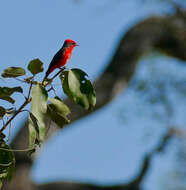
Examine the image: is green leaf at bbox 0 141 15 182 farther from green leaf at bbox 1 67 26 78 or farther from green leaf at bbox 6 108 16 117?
green leaf at bbox 1 67 26 78

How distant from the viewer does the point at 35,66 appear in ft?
5.74

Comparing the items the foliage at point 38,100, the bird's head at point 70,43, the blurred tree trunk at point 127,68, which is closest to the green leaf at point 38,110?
the foliage at point 38,100

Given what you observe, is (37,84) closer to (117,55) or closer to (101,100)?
(101,100)

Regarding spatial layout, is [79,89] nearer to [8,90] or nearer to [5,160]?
[8,90]

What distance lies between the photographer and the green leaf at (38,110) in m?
1.56

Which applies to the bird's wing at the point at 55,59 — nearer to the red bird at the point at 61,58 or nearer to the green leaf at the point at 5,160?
the red bird at the point at 61,58

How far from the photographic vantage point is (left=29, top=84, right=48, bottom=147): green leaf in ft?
5.13

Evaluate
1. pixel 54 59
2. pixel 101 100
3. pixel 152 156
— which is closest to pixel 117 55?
pixel 101 100

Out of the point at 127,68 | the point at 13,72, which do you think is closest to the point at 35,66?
the point at 13,72

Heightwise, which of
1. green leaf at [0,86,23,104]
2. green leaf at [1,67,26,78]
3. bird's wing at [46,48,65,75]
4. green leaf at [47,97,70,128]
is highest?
bird's wing at [46,48,65,75]

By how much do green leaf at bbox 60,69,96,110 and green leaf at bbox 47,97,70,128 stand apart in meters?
0.06

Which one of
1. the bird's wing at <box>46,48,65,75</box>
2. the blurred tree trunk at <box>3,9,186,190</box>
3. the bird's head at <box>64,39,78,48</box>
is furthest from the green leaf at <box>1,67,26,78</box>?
the blurred tree trunk at <box>3,9,186,190</box>

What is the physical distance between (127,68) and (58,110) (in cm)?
711

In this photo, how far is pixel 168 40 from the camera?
9406 mm
